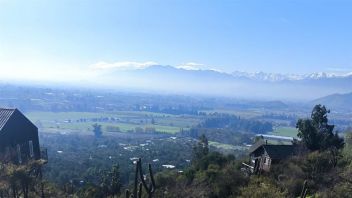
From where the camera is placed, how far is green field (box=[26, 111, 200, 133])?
459ft

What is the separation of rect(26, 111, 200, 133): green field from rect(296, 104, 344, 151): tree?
105 meters

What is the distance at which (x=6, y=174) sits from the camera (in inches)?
637

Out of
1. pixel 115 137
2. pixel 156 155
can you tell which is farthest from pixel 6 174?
pixel 115 137

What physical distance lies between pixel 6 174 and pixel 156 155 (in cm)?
6892

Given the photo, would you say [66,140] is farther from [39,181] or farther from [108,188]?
[39,181]

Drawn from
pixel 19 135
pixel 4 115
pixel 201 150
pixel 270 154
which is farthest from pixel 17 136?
pixel 201 150

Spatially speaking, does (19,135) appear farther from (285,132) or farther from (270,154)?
(285,132)

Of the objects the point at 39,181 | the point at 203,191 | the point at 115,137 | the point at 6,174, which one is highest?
the point at 6,174

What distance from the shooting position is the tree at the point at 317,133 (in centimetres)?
3359

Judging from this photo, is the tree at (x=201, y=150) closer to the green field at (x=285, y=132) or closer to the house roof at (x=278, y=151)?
the house roof at (x=278, y=151)

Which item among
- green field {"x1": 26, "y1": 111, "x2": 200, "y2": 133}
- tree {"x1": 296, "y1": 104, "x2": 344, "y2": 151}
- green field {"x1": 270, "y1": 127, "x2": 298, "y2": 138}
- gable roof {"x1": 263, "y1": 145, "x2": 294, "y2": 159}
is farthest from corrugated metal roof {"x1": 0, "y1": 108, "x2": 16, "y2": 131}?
green field {"x1": 270, "y1": 127, "x2": 298, "y2": 138}

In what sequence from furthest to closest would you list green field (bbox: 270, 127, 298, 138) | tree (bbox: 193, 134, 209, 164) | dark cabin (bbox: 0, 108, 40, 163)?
green field (bbox: 270, 127, 298, 138) < tree (bbox: 193, 134, 209, 164) < dark cabin (bbox: 0, 108, 40, 163)

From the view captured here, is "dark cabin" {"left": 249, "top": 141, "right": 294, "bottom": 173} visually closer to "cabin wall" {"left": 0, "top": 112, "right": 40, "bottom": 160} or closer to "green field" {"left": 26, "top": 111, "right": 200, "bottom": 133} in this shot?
"cabin wall" {"left": 0, "top": 112, "right": 40, "bottom": 160}

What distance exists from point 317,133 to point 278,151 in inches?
163
